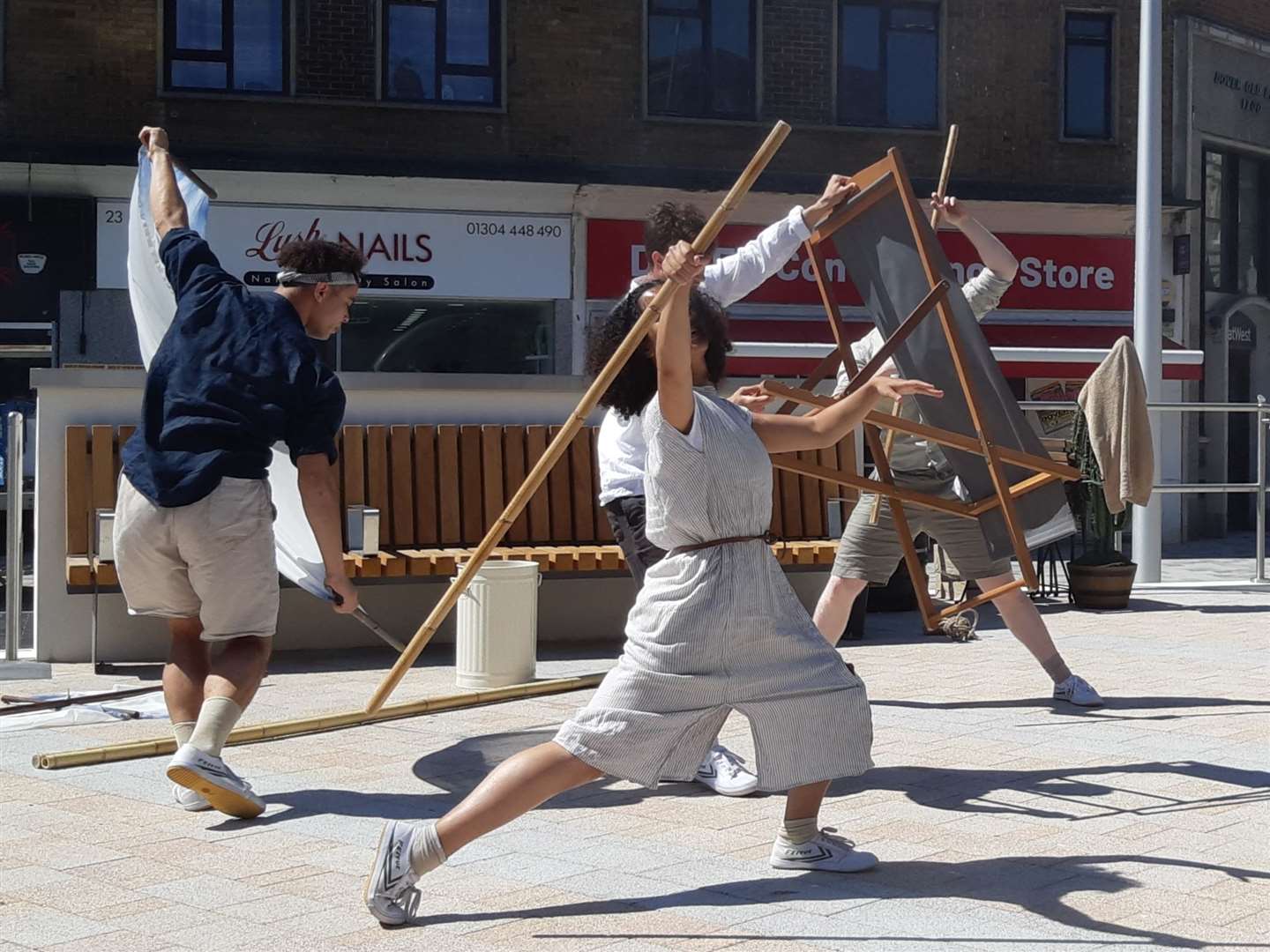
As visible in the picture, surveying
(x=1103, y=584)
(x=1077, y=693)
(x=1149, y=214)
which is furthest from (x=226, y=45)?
(x=1077, y=693)

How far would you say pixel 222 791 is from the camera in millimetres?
5281

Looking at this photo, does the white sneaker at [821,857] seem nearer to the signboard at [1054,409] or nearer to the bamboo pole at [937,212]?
the bamboo pole at [937,212]

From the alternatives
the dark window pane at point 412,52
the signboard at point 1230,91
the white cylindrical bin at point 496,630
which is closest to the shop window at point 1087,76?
the signboard at point 1230,91

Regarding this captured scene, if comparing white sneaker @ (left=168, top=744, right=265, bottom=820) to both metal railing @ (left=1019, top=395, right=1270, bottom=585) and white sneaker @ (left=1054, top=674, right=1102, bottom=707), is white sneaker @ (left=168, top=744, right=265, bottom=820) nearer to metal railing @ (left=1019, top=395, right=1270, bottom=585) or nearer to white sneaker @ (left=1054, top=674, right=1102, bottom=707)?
white sneaker @ (left=1054, top=674, right=1102, bottom=707)

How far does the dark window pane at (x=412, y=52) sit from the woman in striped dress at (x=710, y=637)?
16.4 meters

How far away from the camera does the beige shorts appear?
5.48m

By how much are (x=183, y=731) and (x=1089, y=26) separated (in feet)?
64.4

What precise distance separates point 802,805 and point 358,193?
621 inches

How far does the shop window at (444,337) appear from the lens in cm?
1997

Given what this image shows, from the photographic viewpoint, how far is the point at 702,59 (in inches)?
831

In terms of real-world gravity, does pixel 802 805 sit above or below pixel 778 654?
below

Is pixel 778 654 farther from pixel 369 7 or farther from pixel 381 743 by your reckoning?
pixel 369 7

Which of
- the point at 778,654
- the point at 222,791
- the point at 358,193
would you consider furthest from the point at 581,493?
the point at 358,193

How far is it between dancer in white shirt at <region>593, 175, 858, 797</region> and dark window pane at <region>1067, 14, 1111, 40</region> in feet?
58.3
